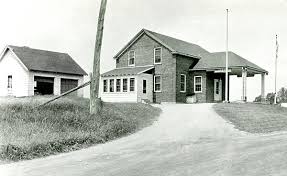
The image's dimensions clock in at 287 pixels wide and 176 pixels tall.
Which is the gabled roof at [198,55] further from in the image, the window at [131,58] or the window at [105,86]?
the window at [105,86]

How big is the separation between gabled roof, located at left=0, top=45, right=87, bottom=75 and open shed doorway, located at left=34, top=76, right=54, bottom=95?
3.19ft

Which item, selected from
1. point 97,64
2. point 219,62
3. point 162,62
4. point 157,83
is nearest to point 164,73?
point 162,62

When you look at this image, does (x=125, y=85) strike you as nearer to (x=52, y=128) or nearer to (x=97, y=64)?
(x=97, y=64)

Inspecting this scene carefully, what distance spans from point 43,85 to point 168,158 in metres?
27.6

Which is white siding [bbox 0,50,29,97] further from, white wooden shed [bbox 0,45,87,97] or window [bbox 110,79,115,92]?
window [bbox 110,79,115,92]

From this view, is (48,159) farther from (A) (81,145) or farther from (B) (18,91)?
(B) (18,91)

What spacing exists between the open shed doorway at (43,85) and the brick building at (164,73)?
488 centimetres

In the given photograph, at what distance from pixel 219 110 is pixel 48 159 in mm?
15402

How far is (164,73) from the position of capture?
33.5 metres

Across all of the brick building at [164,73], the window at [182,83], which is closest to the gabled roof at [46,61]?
the brick building at [164,73]

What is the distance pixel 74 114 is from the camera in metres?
16.2

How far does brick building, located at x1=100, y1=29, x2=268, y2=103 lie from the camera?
32812mm

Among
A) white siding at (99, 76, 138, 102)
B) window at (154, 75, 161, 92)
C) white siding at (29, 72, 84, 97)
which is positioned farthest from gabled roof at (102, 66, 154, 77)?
white siding at (29, 72, 84, 97)

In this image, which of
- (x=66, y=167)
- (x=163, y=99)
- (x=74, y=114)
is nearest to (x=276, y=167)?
(x=66, y=167)
